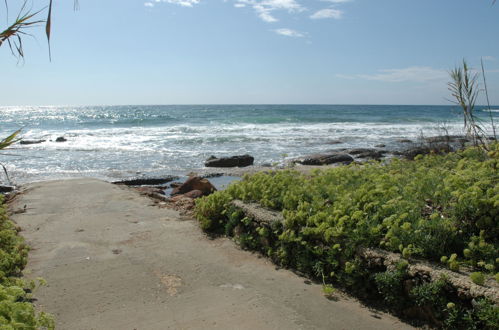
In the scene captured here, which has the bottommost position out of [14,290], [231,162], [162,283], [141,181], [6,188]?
[162,283]

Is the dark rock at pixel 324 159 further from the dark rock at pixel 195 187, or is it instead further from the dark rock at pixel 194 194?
the dark rock at pixel 194 194

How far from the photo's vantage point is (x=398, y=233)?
400 centimetres

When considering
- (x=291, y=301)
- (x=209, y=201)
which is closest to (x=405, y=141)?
(x=209, y=201)

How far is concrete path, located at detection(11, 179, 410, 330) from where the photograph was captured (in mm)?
3705

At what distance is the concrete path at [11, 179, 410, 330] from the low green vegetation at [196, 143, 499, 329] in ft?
0.80

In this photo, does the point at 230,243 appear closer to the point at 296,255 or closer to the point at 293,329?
the point at 296,255

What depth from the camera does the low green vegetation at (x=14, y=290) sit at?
→ 7.82 feet

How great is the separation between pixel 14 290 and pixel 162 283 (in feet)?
6.64

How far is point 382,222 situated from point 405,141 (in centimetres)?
2204

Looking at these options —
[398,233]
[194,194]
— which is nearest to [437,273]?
[398,233]

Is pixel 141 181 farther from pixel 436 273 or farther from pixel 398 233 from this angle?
pixel 436 273

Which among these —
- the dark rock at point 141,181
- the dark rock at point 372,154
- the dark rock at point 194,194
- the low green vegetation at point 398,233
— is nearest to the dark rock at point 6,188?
the dark rock at point 141,181

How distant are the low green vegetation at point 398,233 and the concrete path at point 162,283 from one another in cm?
24

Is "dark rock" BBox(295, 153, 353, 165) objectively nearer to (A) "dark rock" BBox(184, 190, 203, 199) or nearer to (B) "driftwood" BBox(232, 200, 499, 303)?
(A) "dark rock" BBox(184, 190, 203, 199)
